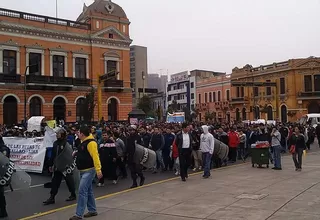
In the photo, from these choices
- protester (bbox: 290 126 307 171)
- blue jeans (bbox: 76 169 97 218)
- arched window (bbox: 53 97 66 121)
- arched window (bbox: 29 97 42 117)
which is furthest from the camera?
arched window (bbox: 53 97 66 121)

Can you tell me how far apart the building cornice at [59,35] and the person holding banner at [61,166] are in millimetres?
33309

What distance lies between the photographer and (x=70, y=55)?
44.4 meters

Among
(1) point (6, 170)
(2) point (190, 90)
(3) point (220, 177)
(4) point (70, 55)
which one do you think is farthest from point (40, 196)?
(2) point (190, 90)

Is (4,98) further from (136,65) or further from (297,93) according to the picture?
(136,65)

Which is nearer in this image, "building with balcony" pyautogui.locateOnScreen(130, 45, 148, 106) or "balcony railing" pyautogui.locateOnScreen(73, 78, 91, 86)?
"balcony railing" pyautogui.locateOnScreen(73, 78, 91, 86)

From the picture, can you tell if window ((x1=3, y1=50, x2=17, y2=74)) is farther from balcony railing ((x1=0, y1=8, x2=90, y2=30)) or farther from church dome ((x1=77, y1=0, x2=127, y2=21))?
church dome ((x1=77, y1=0, x2=127, y2=21))

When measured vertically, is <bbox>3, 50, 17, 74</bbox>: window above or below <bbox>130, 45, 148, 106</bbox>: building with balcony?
below

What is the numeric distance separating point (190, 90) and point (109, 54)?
4284cm

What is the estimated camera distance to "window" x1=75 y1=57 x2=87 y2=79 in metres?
45.3

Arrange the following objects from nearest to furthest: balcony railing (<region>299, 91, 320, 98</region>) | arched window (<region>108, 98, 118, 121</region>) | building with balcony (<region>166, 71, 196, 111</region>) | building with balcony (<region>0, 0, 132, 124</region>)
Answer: building with balcony (<region>0, 0, 132, 124</region>) → arched window (<region>108, 98, 118, 121</region>) → balcony railing (<region>299, 91, 320, 98</region>) → building with balcony (<region>166, 71, 196, 111</region>)

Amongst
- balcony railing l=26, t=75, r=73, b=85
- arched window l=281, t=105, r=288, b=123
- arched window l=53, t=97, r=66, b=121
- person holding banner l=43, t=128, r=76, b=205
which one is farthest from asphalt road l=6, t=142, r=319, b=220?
arched window l=281, t=105, r=288, b=123

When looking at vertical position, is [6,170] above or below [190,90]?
below

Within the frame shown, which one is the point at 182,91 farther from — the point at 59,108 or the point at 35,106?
the point at 35,106

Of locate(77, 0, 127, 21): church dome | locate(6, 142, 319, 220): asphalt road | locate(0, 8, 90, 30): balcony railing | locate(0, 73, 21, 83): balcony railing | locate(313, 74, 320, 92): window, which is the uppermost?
locate(77, 0, 127, 21): church dome
